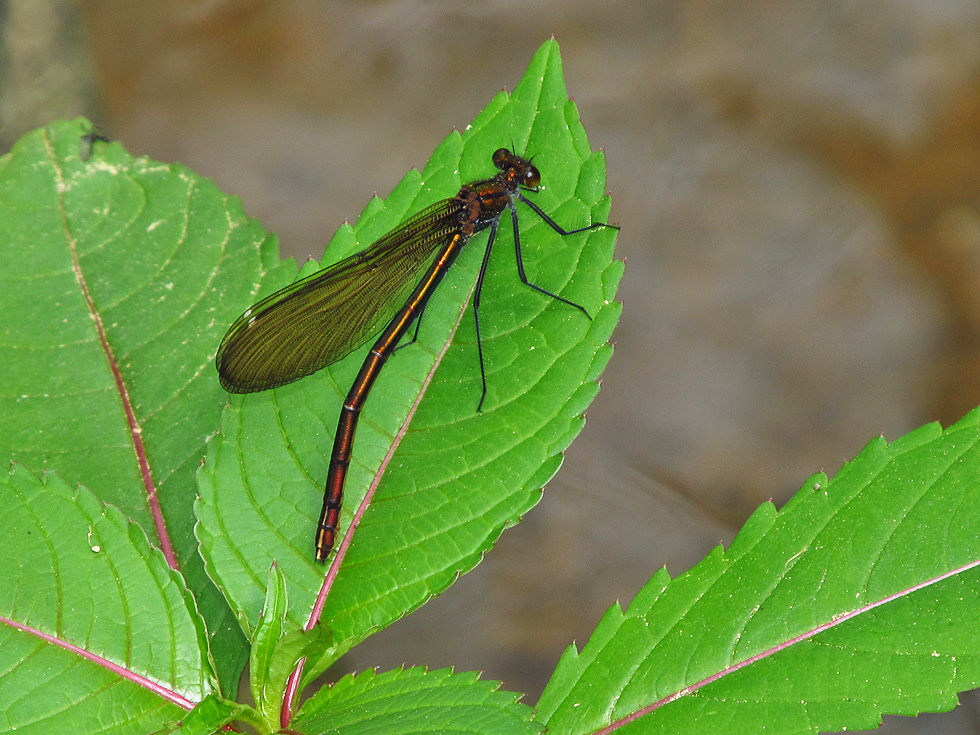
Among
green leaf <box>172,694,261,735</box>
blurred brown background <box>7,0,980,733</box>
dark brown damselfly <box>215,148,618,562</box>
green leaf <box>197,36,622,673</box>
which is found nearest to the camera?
green leaf <box>172,694,261,735</box>

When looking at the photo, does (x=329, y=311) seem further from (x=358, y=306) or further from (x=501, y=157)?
(x=501, y=157)

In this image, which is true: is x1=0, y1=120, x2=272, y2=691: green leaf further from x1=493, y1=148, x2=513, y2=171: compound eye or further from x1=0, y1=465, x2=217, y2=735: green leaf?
x1=493, y1=148, x2=513, y2=171: compound eye

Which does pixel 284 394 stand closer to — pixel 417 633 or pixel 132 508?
pixel 132 508

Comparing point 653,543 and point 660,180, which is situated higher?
point 660,180

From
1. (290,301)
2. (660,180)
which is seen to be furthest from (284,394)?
(660,180)

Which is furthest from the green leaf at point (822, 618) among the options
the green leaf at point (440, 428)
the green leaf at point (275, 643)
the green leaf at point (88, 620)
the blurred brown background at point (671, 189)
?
the blurred brown background at point (671, 189)

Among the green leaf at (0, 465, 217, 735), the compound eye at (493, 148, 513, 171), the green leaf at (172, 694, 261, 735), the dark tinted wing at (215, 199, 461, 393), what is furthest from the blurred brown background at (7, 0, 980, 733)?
the green leaf at (172, 694, 261, 735)

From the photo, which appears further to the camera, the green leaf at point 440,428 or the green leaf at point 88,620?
the green leaf at point 440,428

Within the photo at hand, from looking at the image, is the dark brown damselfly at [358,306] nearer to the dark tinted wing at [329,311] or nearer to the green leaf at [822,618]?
the dark tinted wing at [329,311]
